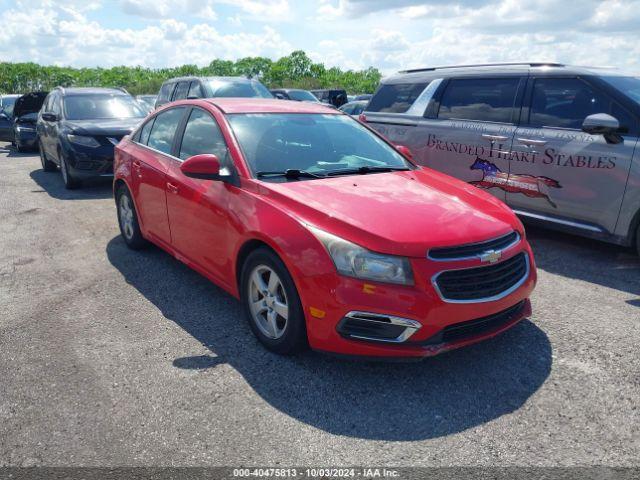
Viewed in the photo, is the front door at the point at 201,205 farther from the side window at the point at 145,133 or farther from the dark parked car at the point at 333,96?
the dark parked car at the point at 333,96

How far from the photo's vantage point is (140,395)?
315 cm

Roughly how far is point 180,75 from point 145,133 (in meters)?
114

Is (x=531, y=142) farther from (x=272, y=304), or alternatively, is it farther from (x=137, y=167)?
(x=137, y=167)

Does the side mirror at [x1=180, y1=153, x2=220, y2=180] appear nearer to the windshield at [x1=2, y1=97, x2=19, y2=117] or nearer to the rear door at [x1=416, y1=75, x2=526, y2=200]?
the rear door at [x1=416, y1=75, x2=526, y2=200]

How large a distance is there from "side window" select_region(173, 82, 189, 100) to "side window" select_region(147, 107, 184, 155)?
275 inches

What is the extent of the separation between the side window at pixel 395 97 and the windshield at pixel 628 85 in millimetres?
2325

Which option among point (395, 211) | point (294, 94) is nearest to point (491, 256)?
point (395, 211)

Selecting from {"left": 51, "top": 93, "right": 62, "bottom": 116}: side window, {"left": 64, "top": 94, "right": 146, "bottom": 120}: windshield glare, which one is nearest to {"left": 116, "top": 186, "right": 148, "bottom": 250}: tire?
{"left": 64, "top": 94, "right": 146, "bottom": 120}: windshield glare

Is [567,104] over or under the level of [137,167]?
over

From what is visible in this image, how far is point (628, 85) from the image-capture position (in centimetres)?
538

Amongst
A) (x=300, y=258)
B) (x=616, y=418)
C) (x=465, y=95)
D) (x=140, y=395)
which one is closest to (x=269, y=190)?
(x=300, y=258)

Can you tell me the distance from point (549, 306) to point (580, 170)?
70.6 inches

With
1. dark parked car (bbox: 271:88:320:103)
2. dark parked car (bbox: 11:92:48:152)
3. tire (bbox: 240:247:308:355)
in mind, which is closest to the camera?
tire (bbox: 240:247:308:355)

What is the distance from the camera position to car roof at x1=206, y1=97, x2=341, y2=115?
14.6 ft
